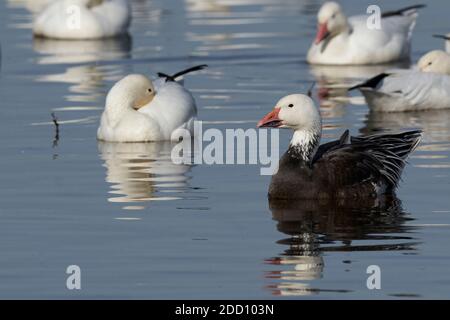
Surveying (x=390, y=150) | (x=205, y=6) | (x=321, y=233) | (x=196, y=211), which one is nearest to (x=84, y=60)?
(x=205, y=6)

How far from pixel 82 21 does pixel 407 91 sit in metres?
9.22

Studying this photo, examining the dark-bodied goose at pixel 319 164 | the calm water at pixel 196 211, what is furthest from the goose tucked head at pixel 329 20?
the dark-bodied goose at pixel 319 164

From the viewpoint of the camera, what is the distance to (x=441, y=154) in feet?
50.3

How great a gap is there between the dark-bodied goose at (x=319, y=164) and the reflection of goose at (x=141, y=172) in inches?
41.8

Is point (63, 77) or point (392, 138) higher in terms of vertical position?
point (63, 77)

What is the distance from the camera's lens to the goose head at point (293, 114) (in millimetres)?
13367

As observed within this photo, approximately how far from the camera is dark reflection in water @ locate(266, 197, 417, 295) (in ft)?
34.9

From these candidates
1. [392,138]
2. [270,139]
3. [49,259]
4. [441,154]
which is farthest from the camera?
[270,139]

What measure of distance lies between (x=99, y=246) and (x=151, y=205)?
5.31ft

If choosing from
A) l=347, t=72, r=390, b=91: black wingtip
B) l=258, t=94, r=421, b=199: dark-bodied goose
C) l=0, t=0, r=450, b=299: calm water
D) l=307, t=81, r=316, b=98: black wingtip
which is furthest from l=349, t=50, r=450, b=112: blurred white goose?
l=258, t=94, r=421, b=199: dark-bodied goose

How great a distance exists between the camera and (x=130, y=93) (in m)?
16.9
